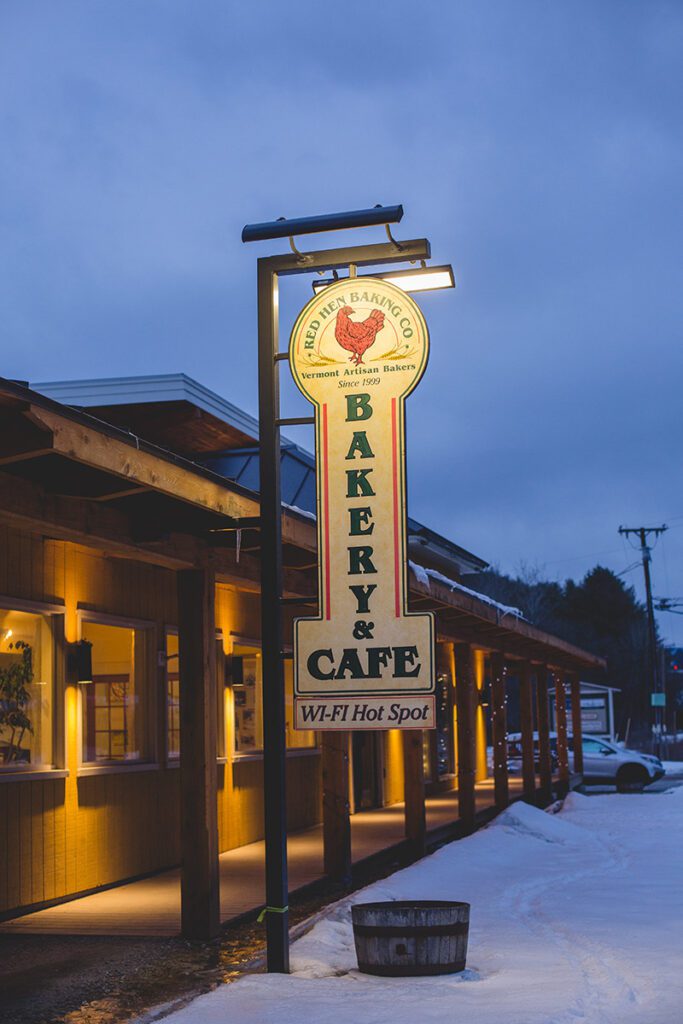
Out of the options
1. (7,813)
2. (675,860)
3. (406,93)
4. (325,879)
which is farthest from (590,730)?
(406,93)

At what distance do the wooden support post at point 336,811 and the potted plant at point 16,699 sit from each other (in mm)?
2904

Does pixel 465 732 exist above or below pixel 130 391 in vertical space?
below

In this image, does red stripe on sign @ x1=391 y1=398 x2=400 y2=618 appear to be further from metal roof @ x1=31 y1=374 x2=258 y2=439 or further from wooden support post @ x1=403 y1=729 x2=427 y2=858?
metal roof @ x1=31 y1=374 x2=258 y2=439

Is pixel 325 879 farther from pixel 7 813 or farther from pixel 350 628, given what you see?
pixel 350 628

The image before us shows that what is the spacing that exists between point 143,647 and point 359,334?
18.8 ft

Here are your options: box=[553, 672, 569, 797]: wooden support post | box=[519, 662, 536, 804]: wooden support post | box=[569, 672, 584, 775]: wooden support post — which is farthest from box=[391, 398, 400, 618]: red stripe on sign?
box=[569, 672, 584, 775]: wooden support post

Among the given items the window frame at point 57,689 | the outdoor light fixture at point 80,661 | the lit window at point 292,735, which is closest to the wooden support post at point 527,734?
the lit window at point 292,735

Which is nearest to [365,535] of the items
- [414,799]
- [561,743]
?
[414,799]

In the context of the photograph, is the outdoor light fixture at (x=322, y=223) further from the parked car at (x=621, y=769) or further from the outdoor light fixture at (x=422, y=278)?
the parked car at (x=621, y=769)

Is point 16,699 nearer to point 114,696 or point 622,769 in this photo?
point 114,696

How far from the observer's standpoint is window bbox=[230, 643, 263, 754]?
13977mm

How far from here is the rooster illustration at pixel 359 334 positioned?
6.86m

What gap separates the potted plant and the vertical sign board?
3.37m

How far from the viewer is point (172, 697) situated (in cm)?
1240
